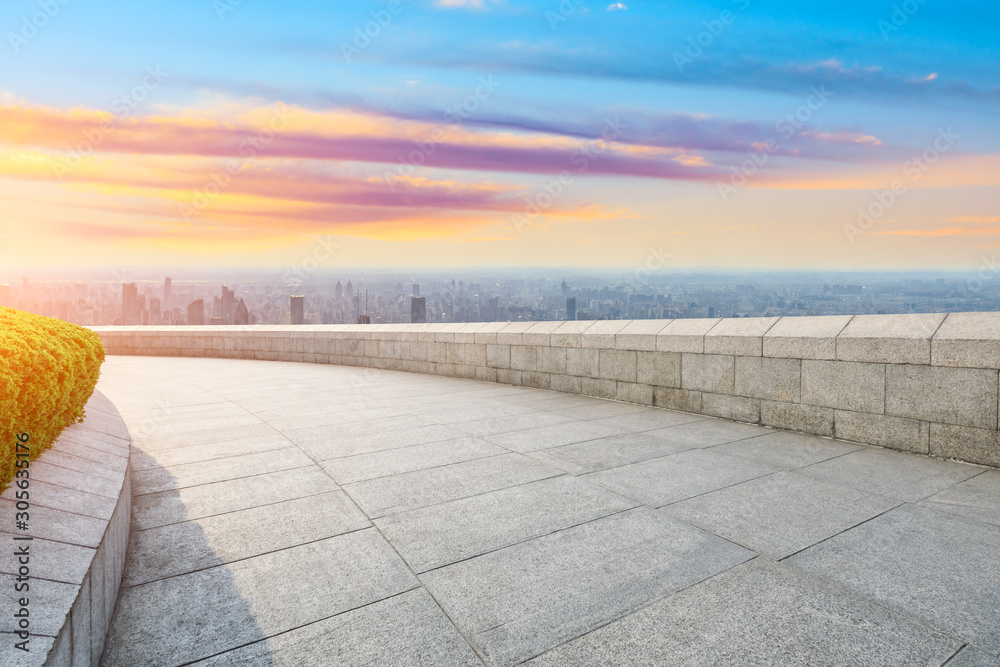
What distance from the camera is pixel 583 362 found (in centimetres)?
847

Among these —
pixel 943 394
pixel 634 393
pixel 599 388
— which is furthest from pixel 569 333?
pixel 943 394

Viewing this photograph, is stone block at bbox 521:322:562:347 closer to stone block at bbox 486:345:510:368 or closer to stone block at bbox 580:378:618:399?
stone block at bbox 486:345:510:368

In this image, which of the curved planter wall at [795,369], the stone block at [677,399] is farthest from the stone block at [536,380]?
the stone block at [677,399]

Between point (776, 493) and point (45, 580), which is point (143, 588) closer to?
point (45, 580)

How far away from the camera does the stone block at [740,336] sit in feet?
20.5

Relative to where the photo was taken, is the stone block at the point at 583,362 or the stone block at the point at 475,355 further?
the stone block at the point at 475,355

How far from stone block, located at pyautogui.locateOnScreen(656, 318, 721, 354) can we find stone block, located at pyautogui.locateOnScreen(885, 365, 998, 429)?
2.03 meters

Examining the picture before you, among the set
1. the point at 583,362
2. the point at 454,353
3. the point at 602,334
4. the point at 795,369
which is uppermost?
the point at 602,334

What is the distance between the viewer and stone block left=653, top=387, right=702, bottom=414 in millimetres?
6887

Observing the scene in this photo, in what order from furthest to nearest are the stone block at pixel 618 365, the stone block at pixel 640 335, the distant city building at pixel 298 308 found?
the distant city building at pixel 298 308 → the stone block at pixel 618 365 → the stone block at pixel 640 335

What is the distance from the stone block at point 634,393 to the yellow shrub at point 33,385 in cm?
613

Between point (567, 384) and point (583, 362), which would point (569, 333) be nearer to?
point (583, 362)

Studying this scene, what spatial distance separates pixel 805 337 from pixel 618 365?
2624 millimetres

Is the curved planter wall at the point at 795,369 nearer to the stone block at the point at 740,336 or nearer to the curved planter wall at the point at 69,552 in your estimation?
the stone block at the point at 740,336
